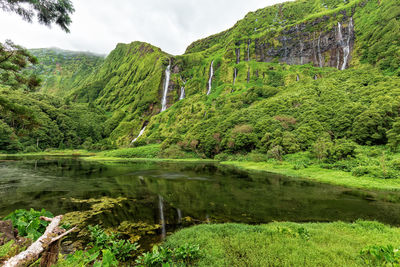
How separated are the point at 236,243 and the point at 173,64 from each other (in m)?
192

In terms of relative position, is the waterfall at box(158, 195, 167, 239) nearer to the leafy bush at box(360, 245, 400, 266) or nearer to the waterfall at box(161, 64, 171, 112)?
the leafy bush at box(360, 245, 400, 266)

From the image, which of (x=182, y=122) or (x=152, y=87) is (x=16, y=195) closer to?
(x=182, y=122)

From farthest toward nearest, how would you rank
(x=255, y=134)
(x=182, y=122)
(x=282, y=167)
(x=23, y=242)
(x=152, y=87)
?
(x=152, y=87)
(x=182, y=122)
(x=255, y=134)
(x=282, y=167)
(x=23, y=242)

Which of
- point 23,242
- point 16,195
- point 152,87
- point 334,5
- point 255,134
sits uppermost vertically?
point 334,5

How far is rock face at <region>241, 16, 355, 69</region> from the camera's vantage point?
11644 cm

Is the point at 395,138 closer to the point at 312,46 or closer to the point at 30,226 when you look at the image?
the point at 30,226

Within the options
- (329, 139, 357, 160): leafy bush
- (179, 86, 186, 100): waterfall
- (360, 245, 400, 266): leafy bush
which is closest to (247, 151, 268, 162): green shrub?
(329, 139, 357, 160): leafy bush

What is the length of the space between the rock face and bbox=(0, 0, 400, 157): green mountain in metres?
Result: 0.74

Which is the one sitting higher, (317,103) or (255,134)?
(317,103)

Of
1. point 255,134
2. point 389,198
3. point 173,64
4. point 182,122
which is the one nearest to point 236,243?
point 389,198

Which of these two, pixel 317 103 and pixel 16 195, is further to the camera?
pixel 317 103

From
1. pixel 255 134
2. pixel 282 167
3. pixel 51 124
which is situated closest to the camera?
pixel 282 167

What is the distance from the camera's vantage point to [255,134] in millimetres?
60094

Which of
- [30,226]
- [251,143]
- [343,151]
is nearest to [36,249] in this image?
[30,226]
